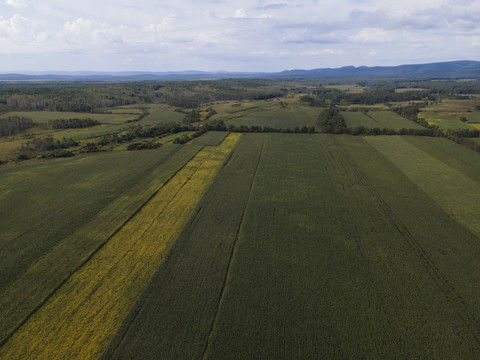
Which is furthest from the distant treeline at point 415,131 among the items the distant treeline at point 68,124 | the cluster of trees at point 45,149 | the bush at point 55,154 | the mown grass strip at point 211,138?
the distant treeline at point 68,124

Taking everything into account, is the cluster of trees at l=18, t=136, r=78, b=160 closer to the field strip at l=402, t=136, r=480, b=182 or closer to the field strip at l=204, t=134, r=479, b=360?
the field strip at l=204, t=134, r=479, b=360

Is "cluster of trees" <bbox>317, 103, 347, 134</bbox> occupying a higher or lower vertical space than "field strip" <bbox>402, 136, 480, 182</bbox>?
higher

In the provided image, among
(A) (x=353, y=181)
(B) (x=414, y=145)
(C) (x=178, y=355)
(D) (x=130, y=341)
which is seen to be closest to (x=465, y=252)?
(A) (x=353, y=181)

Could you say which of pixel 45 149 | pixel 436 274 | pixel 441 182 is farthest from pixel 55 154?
pixel 441 182

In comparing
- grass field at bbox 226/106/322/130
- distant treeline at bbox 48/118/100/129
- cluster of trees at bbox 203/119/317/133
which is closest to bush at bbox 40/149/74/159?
distant treeline at bbox 48/118/100/129

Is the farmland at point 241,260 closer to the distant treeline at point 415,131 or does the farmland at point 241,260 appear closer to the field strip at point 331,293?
the field strip at point 331,293

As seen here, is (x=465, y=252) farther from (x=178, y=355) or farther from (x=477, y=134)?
(x=477, y=134)
